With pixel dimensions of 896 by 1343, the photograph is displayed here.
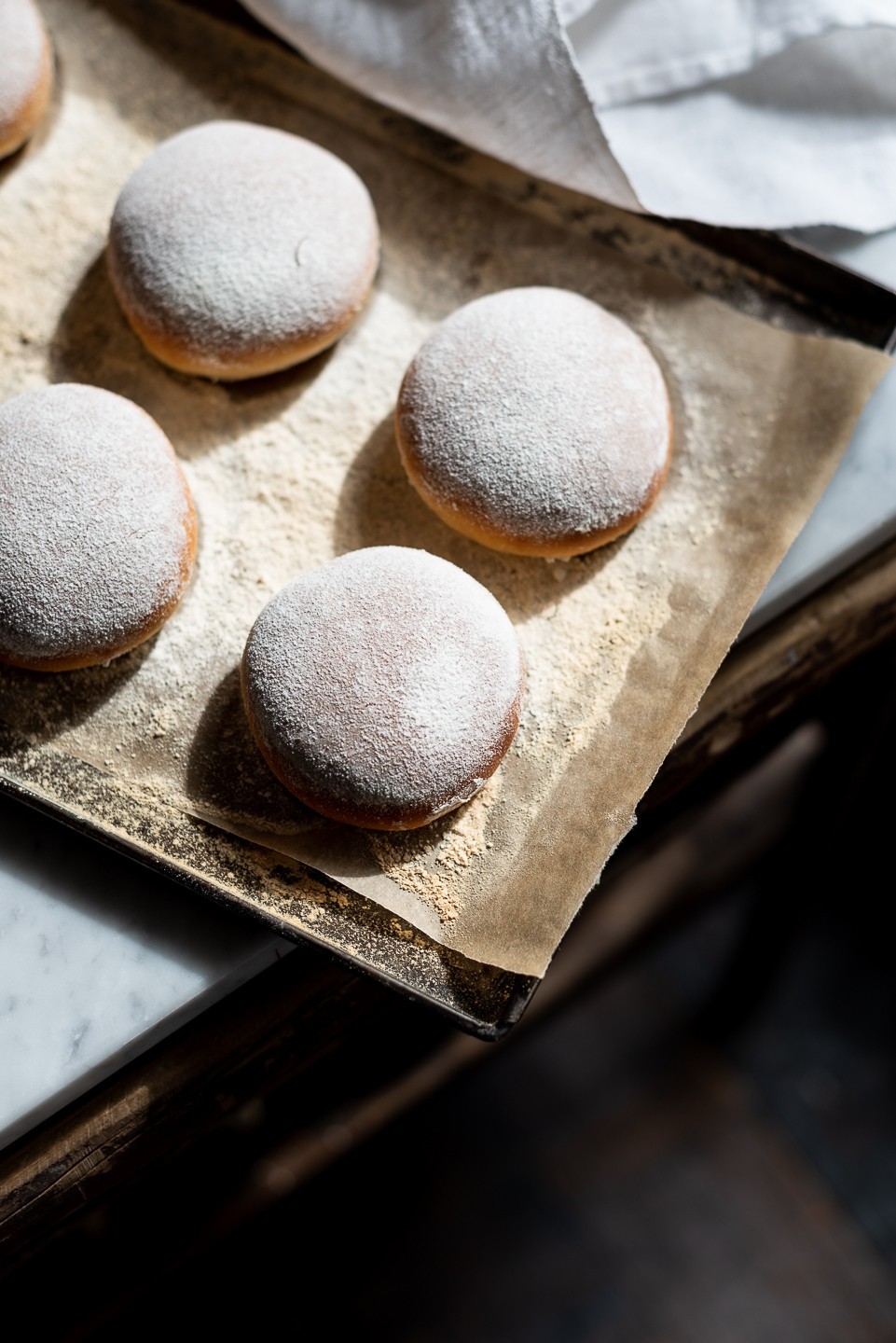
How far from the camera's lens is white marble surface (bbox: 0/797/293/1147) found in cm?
68

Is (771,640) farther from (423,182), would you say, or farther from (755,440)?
(423,182)

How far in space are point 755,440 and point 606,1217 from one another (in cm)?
93

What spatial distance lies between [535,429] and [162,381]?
30cm

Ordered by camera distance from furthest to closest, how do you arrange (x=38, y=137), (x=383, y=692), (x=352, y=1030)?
(x=38, y=137)
(x=352, y=1030)
(x=383, y=692)

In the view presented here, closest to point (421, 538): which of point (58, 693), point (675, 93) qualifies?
point (58, 693)

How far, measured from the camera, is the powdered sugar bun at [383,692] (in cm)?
68

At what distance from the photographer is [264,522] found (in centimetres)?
80

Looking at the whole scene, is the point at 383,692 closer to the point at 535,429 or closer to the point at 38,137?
the point at 535,429

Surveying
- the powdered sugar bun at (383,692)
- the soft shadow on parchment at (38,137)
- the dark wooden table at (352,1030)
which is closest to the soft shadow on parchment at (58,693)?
the powdered sugar bun at (383,692)

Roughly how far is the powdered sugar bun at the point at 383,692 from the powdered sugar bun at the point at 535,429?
0.08 m

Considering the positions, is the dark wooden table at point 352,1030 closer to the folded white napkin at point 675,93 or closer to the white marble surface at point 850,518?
the white marble surface at point 850,518

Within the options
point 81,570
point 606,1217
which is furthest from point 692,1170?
point 81,570

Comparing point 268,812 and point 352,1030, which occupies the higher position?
point 268,812

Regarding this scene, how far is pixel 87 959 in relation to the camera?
0.71 m
